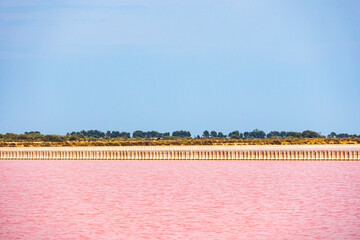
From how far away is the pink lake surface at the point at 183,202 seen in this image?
23.2 metres

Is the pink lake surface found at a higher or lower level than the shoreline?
lower

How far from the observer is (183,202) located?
3158cm

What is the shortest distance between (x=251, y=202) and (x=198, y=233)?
942 centimetres

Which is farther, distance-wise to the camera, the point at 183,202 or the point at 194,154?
the point at 194,154

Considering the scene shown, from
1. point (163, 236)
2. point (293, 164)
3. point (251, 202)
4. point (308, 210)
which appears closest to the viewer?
point (163, 236)

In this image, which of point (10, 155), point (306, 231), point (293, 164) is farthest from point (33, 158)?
point (306, 231)

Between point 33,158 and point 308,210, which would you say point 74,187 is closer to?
point 308,210

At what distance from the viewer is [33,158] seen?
213 feet

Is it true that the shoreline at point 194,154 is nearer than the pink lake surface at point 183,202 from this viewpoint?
No

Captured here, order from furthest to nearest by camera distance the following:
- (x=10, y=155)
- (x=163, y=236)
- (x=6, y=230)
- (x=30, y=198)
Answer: (x=10, y=155) → (x=30, y=198) → (x=6, y=230) → (x=163, y=236)

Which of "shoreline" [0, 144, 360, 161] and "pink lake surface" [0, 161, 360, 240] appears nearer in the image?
"pink lake surface" [0, 161, 360, 240]

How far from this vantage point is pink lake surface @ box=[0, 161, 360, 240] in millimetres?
23188

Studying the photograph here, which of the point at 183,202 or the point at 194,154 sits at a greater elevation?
the point at 194,154

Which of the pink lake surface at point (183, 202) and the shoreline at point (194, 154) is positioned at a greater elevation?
the shoreline at point (194, 154)
